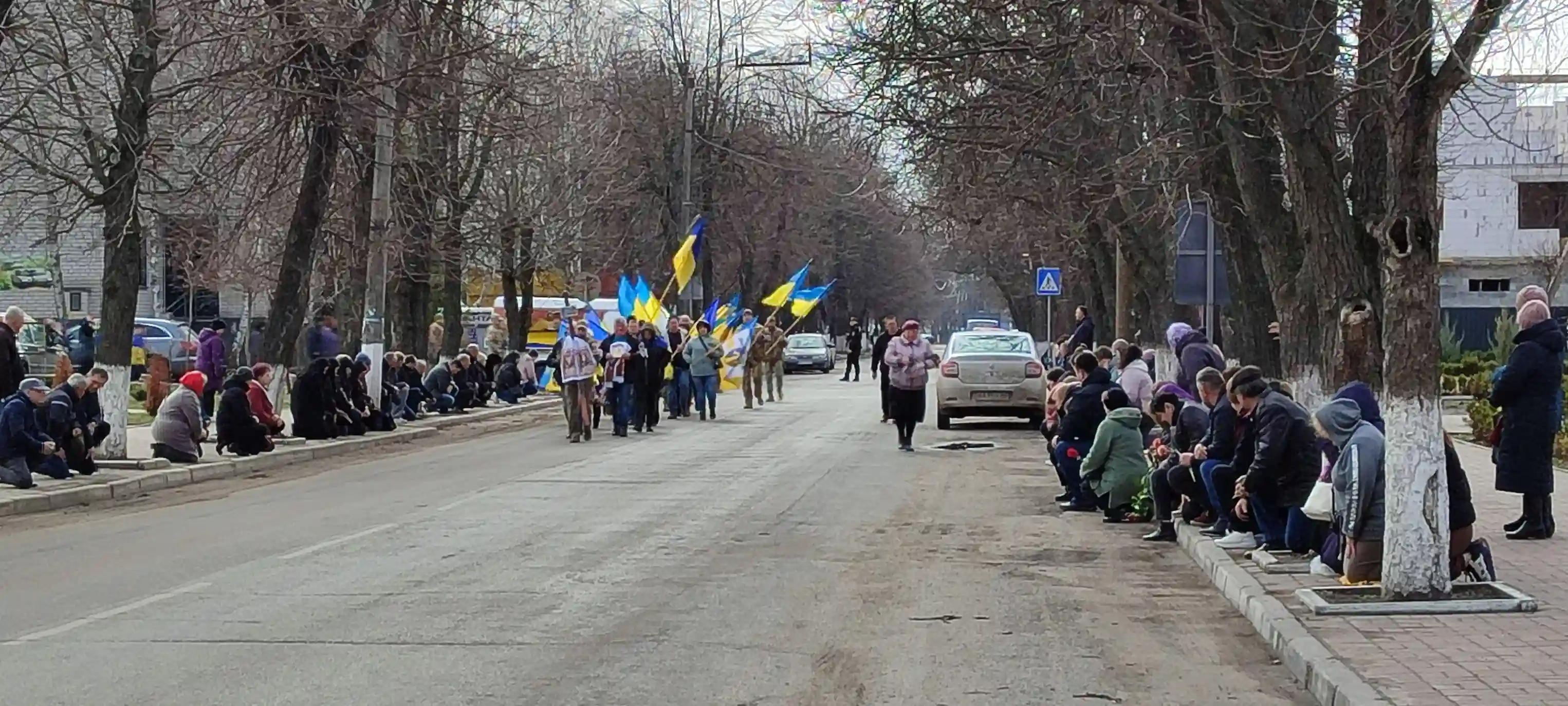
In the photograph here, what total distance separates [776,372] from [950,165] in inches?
593

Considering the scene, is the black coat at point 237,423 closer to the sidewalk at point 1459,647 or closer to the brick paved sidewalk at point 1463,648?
the sidewalk at point 1459,647

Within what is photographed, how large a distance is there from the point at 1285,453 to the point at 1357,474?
4.95ft

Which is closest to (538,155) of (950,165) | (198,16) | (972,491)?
(950,165)

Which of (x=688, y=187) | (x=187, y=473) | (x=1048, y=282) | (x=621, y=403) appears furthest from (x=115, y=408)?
(x=1048, y=282)

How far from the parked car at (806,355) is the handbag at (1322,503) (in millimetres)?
53831

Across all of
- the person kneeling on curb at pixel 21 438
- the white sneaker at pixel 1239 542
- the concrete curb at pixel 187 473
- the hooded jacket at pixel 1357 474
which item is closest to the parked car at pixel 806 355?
the concrete curb at pixel 187 473

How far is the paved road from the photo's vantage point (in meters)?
7.89

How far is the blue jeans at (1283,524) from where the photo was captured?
11.5 m

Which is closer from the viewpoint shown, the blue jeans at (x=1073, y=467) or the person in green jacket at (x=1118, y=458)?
the person in green jacket at (x=1118, y=458)

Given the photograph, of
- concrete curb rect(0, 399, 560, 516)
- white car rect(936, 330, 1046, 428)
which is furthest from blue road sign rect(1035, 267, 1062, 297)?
concrete curb rect(0, 399, 560, 516)

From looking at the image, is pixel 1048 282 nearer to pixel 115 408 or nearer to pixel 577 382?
pixel 577 382

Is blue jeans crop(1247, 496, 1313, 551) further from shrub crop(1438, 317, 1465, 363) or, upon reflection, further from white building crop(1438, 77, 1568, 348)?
white building crop(1438, 77, 1568, 348)

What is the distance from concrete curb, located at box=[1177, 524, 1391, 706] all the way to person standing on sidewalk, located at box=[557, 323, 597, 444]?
13774mm

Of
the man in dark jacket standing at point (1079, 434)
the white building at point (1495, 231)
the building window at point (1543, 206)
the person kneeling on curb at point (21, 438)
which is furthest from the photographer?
the building window at point (1543, 206)
